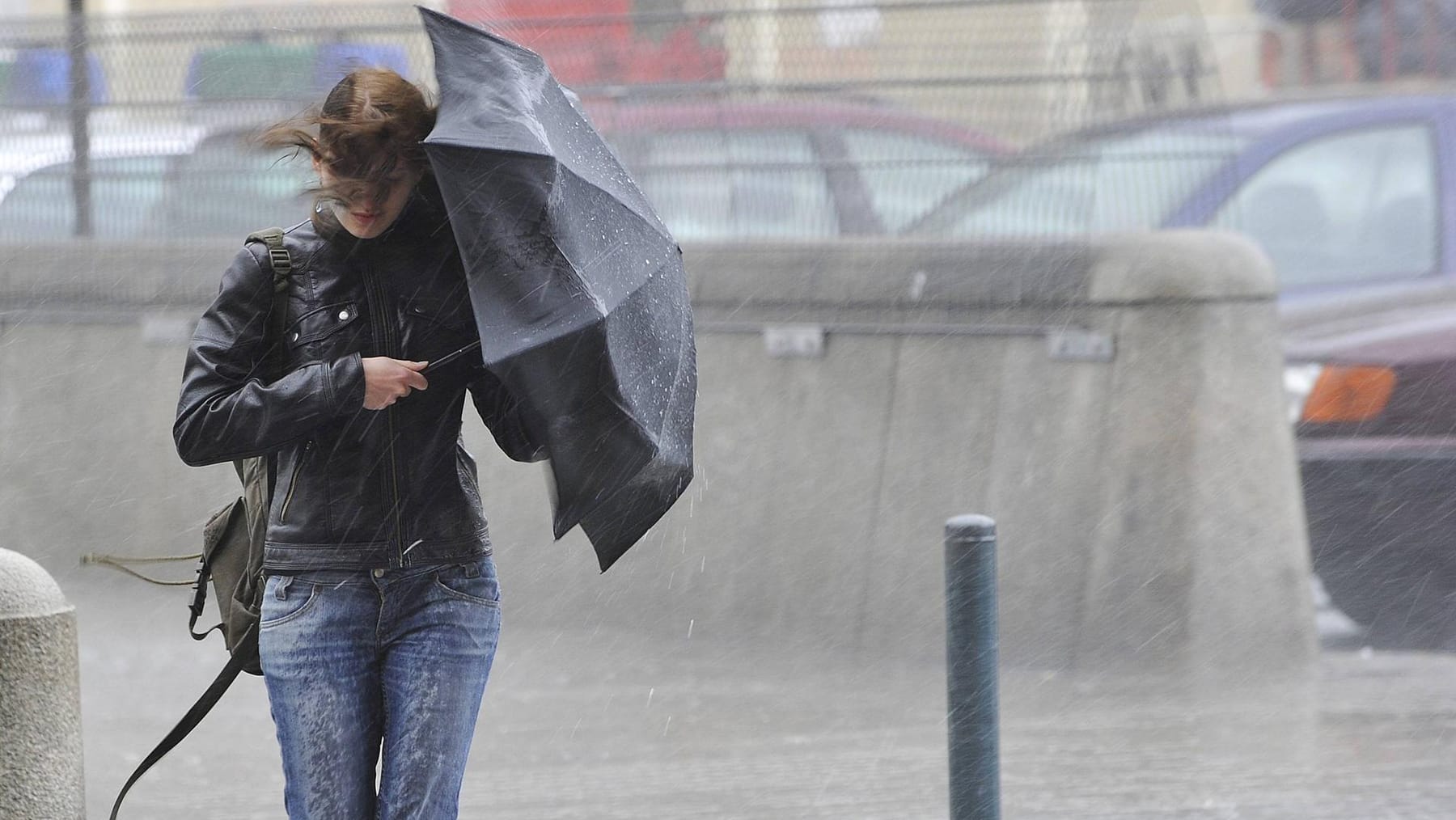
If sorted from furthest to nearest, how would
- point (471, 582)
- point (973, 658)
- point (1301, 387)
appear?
point (1301, 387) → point (973, 658) → point (471, 582)

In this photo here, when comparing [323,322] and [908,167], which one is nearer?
[323,322]

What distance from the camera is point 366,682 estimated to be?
3438 mm

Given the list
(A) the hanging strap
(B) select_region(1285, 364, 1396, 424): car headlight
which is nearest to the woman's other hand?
(A) the hanging strap

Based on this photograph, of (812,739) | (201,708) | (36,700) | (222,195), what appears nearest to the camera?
(201,708)

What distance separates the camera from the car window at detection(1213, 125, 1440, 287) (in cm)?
870

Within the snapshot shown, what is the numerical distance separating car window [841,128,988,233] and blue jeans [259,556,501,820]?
4.72m

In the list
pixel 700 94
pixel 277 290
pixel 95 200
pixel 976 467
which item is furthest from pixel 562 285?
pixel 95 200

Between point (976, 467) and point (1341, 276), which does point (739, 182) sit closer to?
point (976, 467)

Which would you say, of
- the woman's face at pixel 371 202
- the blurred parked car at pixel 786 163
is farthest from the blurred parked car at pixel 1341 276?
the woman's face at pixel 371 202

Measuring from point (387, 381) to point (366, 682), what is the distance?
1.91ft

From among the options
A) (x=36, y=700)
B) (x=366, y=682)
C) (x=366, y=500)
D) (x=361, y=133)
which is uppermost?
(x=361, y=133)

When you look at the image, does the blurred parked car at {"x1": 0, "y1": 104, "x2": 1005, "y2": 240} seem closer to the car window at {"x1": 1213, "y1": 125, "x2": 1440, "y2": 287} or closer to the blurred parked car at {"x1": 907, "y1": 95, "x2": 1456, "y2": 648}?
the blurred parked car at {"x1": 907, "y1": 95, "x2": 1456, "y2": 648}

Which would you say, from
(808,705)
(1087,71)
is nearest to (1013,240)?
(1087,71)

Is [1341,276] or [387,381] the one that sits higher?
[387,381]
